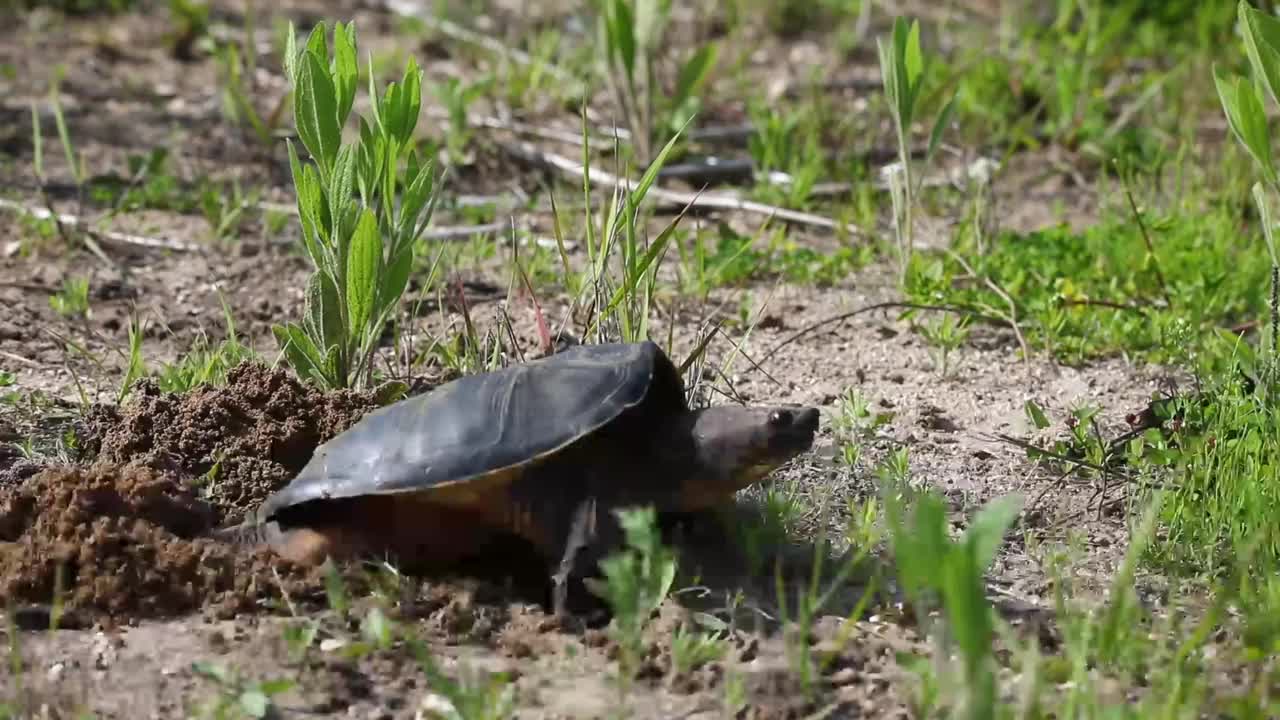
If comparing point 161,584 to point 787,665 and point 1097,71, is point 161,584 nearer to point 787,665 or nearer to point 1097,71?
point 787,665

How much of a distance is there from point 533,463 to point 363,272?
0.70 m

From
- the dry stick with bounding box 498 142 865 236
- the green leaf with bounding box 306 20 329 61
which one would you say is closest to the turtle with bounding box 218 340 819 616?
the green leaf with bounding box 306 20 329 61

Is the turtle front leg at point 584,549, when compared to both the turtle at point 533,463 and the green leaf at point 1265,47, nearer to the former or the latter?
the turtle at point 533,463

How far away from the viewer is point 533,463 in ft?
8.89

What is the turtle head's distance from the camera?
2785 mm

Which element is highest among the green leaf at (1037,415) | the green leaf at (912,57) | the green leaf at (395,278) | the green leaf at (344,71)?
the green leaf at (344,71)

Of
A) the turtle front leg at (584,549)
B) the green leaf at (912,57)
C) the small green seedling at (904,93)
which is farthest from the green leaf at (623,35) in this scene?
the turtle front leg at (584,549)

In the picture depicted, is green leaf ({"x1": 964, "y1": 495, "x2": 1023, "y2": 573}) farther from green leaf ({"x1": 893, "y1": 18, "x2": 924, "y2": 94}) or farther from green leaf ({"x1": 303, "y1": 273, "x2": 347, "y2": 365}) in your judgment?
green leaf ({"x1": 893, "y1": 18, "x2": 924, "y2": 94})

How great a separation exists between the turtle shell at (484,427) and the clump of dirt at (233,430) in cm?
24

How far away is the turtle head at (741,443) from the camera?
2.79 meters

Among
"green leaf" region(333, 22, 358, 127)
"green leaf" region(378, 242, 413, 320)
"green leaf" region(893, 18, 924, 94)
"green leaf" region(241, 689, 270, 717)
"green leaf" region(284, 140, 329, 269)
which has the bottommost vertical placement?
"green leaf" region(241, 689, 270, 717)

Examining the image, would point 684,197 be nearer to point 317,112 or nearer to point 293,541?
point 317,112

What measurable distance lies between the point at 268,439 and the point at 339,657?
666mm

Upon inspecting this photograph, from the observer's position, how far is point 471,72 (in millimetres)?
6445
